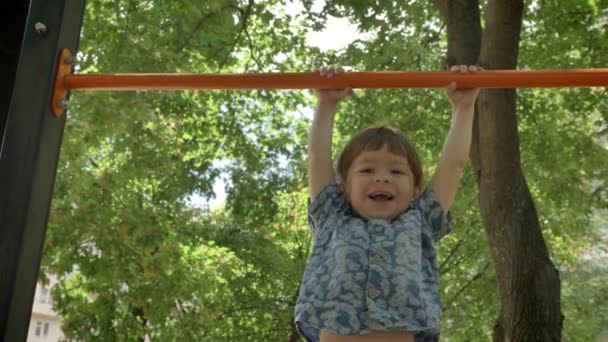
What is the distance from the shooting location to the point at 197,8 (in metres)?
6.02

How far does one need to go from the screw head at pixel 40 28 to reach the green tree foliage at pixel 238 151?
3.59 meters

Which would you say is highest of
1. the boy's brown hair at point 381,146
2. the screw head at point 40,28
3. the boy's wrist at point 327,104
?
the screw head at point 40,28

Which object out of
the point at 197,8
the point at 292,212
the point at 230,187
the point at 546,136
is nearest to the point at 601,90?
the point at 546,136

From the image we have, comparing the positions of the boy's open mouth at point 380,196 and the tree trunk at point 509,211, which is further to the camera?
the tree trunk at point 509,211

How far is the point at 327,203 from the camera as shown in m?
2.44

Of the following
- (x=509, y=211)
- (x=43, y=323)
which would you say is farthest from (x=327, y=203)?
(x=43, y=323)

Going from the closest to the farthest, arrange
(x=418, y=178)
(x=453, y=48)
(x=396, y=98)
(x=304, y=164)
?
1. (x=418, y=178)
2. (x=453, y=48)
3. (x=396, y=98)
4. (x=304, y=164)

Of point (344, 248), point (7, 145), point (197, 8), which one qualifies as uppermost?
point (197, 8)

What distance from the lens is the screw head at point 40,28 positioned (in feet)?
7.48

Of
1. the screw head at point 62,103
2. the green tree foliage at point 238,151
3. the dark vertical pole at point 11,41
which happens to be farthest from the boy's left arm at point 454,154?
the green tree foliage at point 238,151

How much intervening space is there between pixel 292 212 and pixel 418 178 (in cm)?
909

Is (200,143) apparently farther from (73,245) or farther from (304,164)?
(73,245)

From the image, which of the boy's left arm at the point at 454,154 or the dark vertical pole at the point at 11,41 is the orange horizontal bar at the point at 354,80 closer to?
the boy's left arm at the point at 454,154

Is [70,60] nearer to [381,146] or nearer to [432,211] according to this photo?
[381,146]
